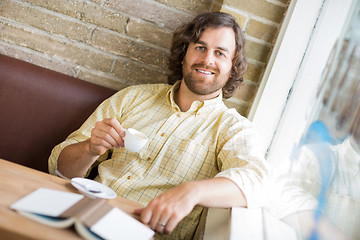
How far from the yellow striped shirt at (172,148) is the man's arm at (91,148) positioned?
0.24 ft

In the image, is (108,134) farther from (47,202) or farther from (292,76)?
(292,76)

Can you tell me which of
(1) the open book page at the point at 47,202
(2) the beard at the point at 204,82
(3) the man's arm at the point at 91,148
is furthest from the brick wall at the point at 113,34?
(1) the open book page at the point at 47,202

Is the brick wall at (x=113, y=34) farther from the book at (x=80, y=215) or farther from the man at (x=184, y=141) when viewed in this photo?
the book at (x=80, y=215)

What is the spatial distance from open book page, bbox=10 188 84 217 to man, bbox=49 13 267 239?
0.57 feet

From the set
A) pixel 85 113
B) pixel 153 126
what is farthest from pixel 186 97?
pixel 85 113

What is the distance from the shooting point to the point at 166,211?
2.56ft

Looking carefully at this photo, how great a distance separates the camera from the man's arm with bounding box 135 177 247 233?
78 centimetres

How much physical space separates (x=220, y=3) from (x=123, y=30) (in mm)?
479

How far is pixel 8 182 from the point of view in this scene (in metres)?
0.73

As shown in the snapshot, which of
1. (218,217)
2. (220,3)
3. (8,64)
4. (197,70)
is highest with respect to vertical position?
(220,3)

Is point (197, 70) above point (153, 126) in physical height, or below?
above

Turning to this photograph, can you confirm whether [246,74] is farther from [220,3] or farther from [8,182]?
[8,182]

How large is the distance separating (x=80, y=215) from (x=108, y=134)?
411 millimetres

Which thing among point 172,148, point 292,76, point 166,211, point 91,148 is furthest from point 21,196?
point 292,76
